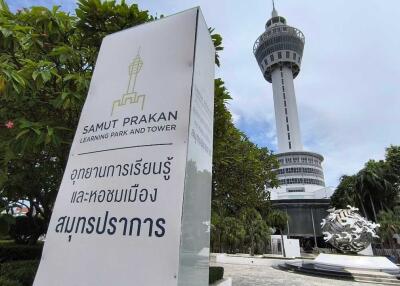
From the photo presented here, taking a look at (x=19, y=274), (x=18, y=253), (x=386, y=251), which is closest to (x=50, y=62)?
(x=19, y=274)

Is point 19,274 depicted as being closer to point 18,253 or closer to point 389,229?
point 18,253

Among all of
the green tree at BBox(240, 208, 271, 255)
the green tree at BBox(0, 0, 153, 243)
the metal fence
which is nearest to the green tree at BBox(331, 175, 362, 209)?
the metal fence

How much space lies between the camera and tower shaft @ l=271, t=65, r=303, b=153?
10444 centimetres

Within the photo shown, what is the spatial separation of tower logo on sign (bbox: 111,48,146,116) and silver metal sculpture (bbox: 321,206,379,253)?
70.7 ft

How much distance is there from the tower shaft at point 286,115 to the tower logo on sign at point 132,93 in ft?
349

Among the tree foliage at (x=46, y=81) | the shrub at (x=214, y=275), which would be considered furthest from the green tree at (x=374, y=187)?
the tree foliage at (x=46, y=81)

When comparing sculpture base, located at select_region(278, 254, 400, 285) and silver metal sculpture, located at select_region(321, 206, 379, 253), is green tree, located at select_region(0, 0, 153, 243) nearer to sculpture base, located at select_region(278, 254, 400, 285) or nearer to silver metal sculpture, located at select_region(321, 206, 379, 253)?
sculpture base, located at select_region(278, 254, 400, 285)

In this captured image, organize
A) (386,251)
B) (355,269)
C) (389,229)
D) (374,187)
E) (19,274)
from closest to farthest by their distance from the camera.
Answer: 1. (19,274)
2. (355,269)
3. (389,229)
4. (386,251)
5. (374,187)

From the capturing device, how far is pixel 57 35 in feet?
17.7

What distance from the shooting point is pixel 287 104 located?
108 m

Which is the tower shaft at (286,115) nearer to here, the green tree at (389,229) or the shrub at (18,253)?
the green tree at (389,229)

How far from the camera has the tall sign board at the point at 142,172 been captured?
1.89 metres

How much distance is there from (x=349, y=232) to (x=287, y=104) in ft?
305

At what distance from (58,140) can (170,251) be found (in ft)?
8.94
